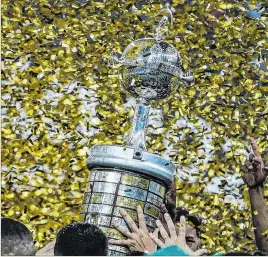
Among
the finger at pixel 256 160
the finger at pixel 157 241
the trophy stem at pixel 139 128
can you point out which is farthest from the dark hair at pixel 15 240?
the finger at pixel 256 160

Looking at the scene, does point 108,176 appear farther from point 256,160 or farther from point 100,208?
point 256,160

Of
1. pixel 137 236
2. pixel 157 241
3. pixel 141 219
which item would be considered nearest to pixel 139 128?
pixel 141 219

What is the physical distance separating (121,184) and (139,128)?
1.92 feet

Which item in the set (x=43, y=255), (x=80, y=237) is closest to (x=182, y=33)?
(x=43, y=255)

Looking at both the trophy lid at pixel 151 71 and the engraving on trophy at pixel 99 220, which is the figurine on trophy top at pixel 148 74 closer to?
the trophy lid at pixel 151 71

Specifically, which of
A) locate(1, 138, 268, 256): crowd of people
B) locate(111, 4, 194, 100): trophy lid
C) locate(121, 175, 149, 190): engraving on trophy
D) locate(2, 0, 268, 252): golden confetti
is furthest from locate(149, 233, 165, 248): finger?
locate(2, 0, 268, 252): golden confetti

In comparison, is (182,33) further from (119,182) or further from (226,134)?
(119,182)

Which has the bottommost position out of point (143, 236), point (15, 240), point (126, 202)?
point (15, 240)

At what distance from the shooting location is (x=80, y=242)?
368 cm

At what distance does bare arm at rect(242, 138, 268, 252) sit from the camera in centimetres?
489

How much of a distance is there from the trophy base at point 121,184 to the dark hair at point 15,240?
124 centimetres

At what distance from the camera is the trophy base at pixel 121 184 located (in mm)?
5051

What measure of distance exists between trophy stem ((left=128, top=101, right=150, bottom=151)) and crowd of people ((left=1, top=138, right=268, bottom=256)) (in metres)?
0.43

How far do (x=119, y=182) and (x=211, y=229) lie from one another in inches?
133
